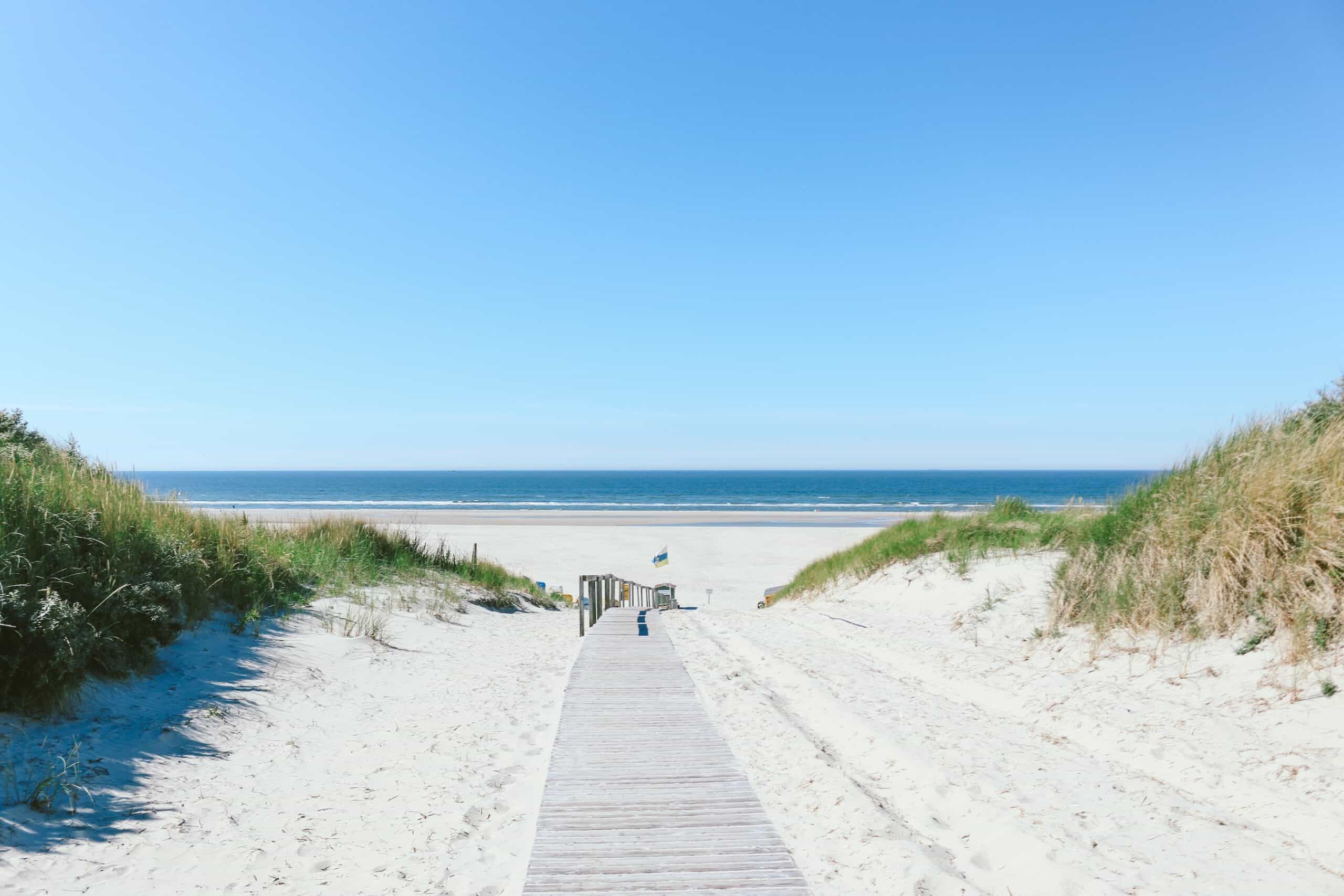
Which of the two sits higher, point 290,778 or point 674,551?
point 290,778

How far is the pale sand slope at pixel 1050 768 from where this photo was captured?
3988 mm

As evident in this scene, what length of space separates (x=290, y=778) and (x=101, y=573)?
9.51ft

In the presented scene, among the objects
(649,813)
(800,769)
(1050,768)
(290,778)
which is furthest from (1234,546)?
(290,778)

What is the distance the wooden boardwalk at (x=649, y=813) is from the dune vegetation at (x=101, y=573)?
3.82 m

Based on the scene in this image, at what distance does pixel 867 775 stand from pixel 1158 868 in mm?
1985

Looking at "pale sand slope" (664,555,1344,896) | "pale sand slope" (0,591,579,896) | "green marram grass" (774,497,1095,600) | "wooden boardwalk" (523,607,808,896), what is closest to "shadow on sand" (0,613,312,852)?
"pale sand slope" (0,591,579,896)

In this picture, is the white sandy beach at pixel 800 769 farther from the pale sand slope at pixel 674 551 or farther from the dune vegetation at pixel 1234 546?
the pale sand slope at pixel 674 551

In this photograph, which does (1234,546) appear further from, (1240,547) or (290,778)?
(290,778)

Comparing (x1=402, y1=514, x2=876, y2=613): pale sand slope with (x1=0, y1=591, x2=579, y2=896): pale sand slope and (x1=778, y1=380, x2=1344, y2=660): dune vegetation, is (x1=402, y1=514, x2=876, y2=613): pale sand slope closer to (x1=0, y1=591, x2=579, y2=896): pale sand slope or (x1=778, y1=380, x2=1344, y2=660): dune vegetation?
(x1=0, y1=591, x2=579, y2=896): pale sand slope

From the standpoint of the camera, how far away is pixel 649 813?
4633mm

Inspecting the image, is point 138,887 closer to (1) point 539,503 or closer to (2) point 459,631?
(2) point 459,631

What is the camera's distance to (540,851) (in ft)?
13.6

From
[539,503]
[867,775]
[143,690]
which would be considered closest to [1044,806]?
[867,775]

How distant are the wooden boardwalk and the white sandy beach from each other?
0.24 m
